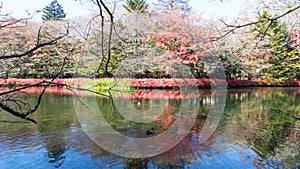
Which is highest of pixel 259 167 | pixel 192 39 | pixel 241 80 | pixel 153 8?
pixel 153 8

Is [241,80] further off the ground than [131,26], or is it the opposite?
[131,26]

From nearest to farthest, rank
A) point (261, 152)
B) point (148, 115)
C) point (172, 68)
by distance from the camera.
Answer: point (261, 152) → point (148, 115) → point (172, 68)

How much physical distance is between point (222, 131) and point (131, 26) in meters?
9.73

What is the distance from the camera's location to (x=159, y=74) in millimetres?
15617

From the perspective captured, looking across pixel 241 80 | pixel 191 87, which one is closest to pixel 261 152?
pixel 191 87

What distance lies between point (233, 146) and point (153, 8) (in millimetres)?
11839

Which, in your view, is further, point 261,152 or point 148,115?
point 148,115

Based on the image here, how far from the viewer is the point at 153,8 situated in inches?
571

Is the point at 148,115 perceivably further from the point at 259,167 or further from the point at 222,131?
the point at 259,167

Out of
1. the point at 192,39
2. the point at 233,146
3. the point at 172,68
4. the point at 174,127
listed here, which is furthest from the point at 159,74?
the point at 233,146

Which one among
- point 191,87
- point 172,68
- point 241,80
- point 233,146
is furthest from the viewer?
point 241,80

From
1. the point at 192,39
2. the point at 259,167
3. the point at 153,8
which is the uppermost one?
the point at 153,8

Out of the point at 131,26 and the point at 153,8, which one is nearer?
the point at 131,26

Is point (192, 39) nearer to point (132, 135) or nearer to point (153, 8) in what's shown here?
point (153, 8)
